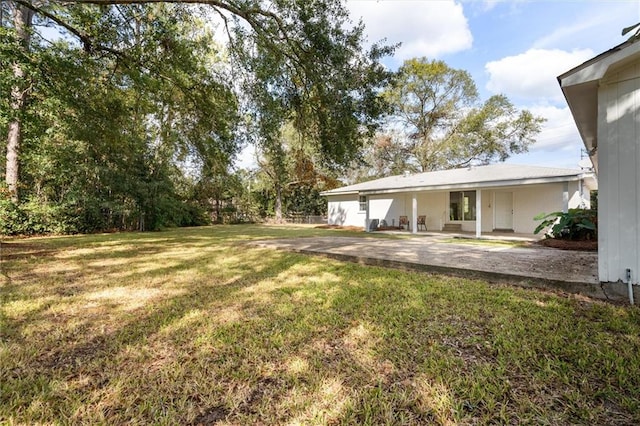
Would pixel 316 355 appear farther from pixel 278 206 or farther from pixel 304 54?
pixel 278 206

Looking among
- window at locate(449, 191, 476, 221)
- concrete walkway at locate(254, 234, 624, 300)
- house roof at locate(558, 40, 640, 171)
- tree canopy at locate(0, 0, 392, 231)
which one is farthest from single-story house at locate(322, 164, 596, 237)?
house roof at locate(558, 40, 640, 171)

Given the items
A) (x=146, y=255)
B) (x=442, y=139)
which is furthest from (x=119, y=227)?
(x=442, y=139)

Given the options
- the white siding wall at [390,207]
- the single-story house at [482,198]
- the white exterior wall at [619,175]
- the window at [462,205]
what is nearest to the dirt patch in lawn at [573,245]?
the single-story house at [482,198]

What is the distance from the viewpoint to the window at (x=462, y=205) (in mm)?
15209

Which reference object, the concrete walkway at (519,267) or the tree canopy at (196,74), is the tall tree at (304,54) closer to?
the tree canopy at (196,74)

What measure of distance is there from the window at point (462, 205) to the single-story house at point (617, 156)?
1219 cm

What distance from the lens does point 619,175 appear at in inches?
138

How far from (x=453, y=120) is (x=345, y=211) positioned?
15334mm

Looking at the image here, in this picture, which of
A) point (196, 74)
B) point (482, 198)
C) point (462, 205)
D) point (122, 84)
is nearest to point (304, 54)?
point (196, 74)

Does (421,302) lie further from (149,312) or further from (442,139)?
(442,139)

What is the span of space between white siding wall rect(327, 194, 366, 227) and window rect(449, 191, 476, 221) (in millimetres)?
5526

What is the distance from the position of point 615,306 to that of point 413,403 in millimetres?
3051

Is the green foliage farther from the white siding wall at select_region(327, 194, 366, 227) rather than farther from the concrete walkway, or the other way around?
the white siding wall at select_region(327, 194, 366, 227)

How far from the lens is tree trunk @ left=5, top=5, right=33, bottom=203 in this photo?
6.68 meters
